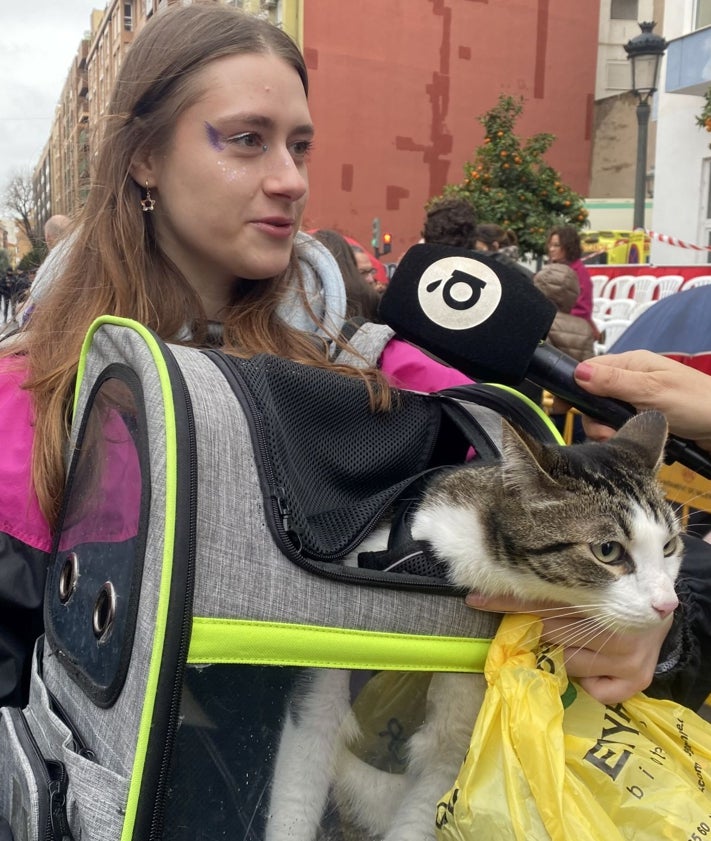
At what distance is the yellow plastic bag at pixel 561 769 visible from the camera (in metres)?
0.79

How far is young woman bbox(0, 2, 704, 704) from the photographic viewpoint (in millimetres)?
1266

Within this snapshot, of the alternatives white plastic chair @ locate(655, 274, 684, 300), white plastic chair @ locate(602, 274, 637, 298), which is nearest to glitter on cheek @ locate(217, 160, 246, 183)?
white plastic chair @ locate(655, 274, 684, 300)

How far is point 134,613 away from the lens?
2.59ft

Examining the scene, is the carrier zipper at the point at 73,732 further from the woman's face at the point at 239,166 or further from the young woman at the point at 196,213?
the woman's face at the point at 239,166

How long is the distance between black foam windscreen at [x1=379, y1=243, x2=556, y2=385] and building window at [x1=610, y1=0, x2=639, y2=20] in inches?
892

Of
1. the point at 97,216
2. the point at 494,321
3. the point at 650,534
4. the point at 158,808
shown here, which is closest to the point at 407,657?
the point at 158,808

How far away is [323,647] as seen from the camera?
81 centimetres

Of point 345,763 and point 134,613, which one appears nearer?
point 134,613

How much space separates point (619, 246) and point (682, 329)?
11991mm

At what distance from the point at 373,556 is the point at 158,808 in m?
0.35

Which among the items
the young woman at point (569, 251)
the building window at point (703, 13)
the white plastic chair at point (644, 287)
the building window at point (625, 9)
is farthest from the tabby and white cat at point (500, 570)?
the building window at point (625, 9)

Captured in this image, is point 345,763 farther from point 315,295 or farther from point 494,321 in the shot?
point 315,295

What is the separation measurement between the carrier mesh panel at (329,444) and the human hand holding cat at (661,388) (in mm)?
255

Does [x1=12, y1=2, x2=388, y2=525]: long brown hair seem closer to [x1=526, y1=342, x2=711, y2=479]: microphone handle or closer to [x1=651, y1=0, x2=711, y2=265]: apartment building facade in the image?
[x1=526, y1=342, x2=711, y2=479]: microphone handle
